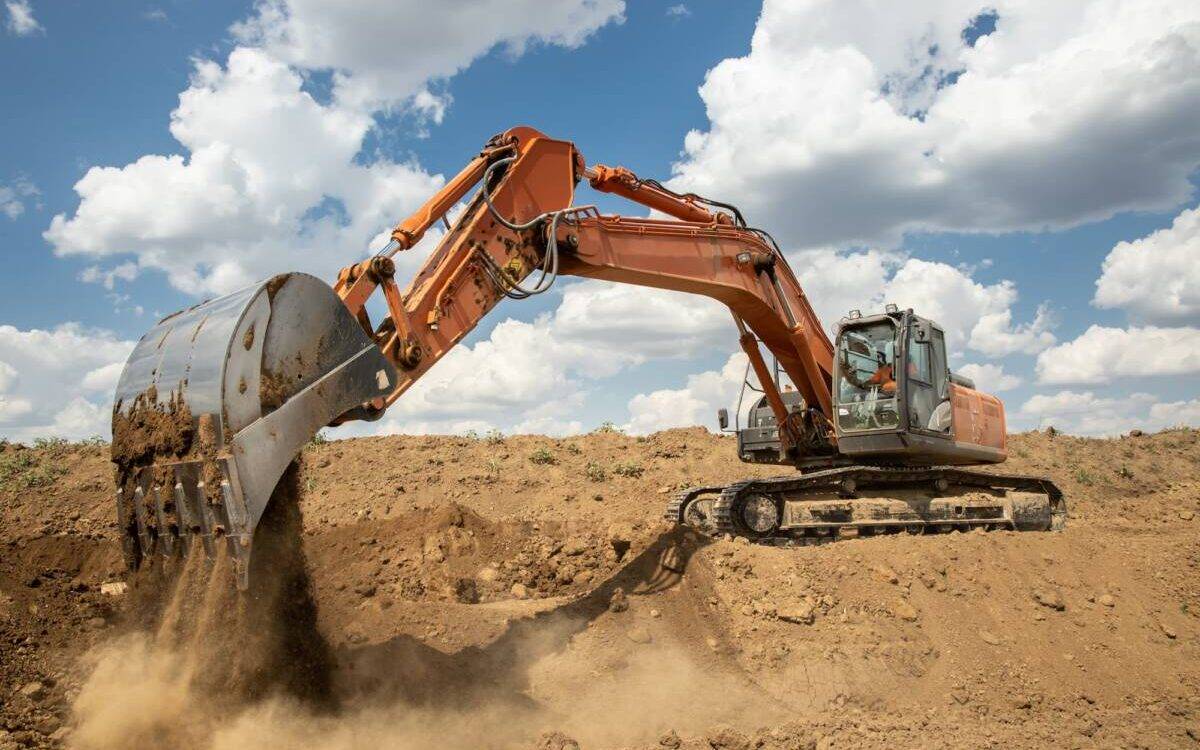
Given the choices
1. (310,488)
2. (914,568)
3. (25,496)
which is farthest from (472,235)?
(25,496)

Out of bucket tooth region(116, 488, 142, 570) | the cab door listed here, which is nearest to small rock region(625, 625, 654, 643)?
bucket tooth region(116, 488, 142, 570)

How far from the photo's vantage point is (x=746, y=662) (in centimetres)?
758

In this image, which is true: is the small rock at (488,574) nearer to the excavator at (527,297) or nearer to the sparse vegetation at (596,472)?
the excavator at (527,297)

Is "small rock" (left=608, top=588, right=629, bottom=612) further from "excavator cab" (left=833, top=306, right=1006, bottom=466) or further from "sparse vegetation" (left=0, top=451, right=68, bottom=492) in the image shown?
"sparse vegetation" (left=0, top=451, right=68, bottom=492)

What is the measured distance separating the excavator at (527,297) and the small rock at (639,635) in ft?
10.2

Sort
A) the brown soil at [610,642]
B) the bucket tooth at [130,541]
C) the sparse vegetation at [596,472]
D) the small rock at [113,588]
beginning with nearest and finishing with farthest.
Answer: the bucket tooth at [130,541] → the brown soil at [610,642] → the small rock at [113,588] → the sparse vegetation at [596,472]

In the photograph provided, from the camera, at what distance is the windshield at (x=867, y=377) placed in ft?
35.0

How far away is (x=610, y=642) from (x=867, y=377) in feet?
17.2

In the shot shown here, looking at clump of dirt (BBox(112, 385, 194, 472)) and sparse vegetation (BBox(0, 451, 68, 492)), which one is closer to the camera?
clump of dirt (BBox(112, 385, 194, 472))

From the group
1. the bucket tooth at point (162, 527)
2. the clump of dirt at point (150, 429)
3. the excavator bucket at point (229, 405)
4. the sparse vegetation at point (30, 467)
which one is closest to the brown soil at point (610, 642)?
the bucket tooth at point (162, 527)

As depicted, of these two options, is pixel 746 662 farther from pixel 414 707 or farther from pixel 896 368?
pixel 896 368

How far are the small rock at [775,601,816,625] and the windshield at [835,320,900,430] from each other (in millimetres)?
3339

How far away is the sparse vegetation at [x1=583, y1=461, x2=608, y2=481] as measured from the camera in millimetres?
17062

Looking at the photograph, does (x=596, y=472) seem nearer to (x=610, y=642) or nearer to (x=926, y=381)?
(x=926, y=381)
